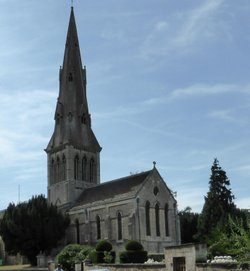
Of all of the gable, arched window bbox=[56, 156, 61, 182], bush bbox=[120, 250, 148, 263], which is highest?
arched window bbox=[56, 156, 61, 182]

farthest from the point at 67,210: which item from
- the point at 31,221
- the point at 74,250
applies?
the point at 74,250

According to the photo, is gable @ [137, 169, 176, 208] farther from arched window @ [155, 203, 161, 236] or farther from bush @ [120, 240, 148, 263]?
bush @ [120, 240, 148, 263]

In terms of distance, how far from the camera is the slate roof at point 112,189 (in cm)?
5275

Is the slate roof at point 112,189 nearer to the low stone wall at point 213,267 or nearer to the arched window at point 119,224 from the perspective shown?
the arched window at point 119,224

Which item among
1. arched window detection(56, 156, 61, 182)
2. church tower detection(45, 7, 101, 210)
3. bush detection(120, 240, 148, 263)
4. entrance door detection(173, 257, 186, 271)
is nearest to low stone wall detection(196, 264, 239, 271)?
entrance door detection(173, 257, 186, 271)

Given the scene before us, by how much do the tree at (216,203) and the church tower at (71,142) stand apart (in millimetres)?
15127

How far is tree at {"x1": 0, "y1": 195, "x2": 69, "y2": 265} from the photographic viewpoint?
52.7 metres

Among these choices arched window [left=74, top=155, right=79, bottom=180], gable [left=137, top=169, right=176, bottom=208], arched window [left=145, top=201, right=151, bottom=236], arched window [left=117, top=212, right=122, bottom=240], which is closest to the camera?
arched window [left=145, top=201, right=151, bottom=236]

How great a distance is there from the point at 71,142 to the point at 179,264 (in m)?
39.3

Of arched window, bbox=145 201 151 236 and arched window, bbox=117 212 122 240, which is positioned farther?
arched window, bbox=117 212 122 240

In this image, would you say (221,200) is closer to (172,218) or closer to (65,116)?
(172,218)

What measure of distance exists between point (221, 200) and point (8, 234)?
23.5 metres

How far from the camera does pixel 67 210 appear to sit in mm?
58938

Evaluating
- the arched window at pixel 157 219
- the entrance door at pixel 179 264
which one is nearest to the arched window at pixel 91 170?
the arched window at pixel 157 219
